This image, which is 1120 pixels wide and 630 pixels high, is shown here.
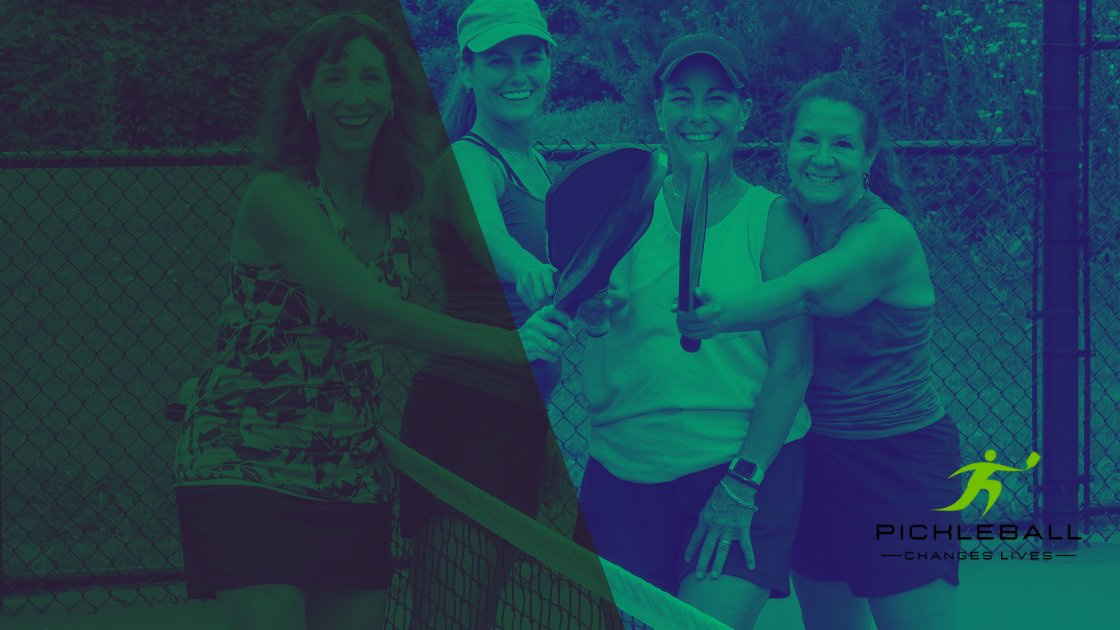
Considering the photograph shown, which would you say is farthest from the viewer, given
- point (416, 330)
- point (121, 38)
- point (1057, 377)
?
point (121, 38)

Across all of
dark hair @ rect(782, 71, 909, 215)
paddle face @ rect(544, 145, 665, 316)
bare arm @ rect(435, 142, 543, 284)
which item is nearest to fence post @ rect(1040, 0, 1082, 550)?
dark hair @ rect(782, 71, 909, 215)

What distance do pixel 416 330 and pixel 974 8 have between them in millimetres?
3864

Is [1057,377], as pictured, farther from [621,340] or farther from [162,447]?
[162,447]

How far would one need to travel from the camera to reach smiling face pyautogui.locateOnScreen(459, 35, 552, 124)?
5.34 feet

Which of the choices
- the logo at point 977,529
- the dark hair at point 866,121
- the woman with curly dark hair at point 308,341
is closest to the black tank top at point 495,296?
the woman with curly dark hair at point 308,341

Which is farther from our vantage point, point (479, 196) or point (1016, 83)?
point (1016, 83)

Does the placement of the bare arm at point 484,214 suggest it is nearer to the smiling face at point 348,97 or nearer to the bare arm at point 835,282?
the smiling face at point 348,97

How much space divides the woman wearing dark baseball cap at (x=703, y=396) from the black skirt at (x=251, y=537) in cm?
48

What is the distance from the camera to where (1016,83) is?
4453mm

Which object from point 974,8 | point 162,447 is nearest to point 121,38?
point 162,447

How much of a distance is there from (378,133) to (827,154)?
27.9 inches

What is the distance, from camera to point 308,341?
1.50 m

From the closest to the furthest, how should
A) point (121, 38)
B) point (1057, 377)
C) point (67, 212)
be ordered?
point (1057, 377) < point (67, 212) < point (121, 38)

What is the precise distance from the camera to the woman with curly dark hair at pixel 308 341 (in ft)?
4.65
